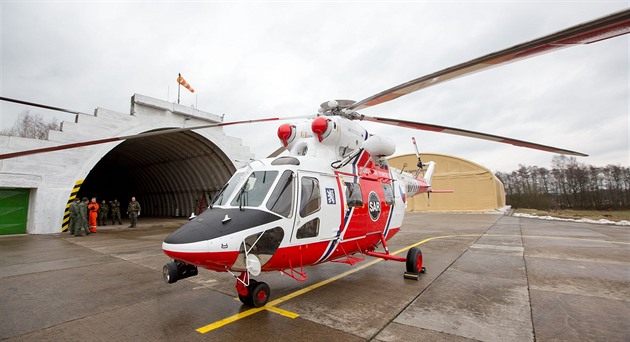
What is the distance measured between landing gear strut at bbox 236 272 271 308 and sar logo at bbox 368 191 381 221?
300 cm

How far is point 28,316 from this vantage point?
4.35m

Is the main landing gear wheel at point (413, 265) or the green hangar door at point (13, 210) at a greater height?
the green hangar door at point (13, 210)

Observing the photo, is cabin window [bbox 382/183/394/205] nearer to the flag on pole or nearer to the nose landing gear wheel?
the nose landing gear wheel

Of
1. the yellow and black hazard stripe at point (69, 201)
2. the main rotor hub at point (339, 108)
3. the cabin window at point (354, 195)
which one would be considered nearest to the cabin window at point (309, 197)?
the cabin window at point (354, 195)

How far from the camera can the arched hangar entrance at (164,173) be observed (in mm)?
19859

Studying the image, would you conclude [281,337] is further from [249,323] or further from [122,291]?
[122,291]

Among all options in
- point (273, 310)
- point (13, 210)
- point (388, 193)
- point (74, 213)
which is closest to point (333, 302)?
point (273, 310)

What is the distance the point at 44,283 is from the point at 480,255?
36.7 ft

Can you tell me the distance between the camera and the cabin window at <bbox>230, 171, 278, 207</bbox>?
4.56 meters

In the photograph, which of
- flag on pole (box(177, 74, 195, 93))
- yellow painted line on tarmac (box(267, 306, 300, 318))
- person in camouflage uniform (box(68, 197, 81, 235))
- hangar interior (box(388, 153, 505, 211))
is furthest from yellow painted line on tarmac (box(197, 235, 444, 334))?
hangar interior (box(388, 153, 505, 211))

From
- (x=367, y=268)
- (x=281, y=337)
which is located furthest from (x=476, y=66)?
(x=367, y=268)

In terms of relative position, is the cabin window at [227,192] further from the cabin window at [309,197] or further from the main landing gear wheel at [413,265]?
the main landing gear wheel at [413,265]

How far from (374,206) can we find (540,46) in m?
4.36

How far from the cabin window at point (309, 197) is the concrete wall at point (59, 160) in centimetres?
1319
